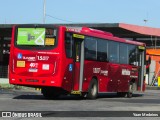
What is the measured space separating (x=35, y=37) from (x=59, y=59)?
60.8 inches

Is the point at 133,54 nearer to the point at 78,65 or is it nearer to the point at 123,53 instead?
the point at 123,53

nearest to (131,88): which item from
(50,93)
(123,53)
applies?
(123,53)

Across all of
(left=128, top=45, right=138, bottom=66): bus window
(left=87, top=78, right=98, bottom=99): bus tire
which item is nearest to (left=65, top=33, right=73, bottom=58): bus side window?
(left=87, top=78, right=98, bottom=99): bus tire

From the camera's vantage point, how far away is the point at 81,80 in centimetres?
2259

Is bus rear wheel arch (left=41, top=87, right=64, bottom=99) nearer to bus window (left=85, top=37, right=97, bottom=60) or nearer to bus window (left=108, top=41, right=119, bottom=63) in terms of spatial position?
bus window (left=85, top=37, right=97, bottom=60)

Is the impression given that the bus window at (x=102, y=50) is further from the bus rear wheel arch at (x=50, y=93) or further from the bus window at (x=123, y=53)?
the bus rear wheel arch at (x=50, y=93)

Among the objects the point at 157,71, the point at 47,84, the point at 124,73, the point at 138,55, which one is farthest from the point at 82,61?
the point at 157,71

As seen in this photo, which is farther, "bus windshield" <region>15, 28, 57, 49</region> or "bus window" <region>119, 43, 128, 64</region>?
"bus window" <region>119, 43, 128, 64</region>

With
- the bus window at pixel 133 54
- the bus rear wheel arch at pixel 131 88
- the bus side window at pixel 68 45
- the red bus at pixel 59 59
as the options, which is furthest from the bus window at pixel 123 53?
the bus side window at pixel 68 45

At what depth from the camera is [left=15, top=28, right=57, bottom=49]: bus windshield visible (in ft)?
70.3

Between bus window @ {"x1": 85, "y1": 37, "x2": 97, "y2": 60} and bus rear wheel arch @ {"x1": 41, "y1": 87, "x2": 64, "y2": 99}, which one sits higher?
bus window @ {"x1": 85, "y1": 37, "x2": 97, "y2": 60}

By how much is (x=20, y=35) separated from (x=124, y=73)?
733 cm

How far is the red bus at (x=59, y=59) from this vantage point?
69.7ft

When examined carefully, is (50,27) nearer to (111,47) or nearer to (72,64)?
(72,64)
